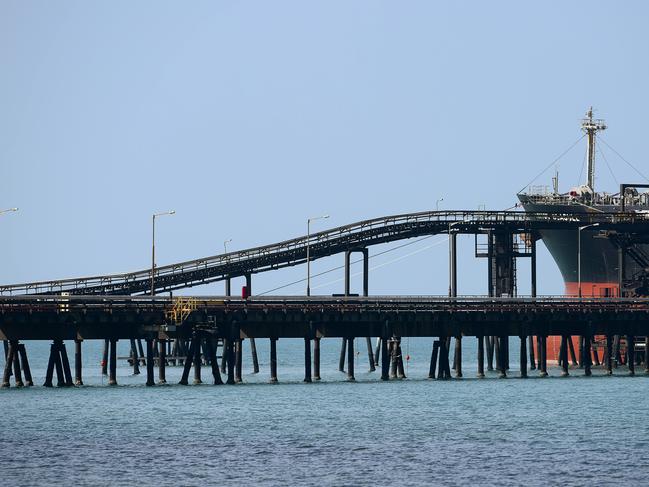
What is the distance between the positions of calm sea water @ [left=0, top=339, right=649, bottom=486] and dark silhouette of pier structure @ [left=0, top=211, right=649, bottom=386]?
299 cm

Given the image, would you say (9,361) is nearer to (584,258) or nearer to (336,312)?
(336,312)

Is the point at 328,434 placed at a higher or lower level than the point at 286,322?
lower

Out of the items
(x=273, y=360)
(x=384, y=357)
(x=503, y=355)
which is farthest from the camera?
(x=503, y=355)

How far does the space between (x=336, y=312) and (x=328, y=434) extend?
27280 millimetres

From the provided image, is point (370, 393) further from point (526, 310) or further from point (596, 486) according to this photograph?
point (596, 486)


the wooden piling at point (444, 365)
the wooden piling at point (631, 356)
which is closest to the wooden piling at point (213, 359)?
the wooden piling at point (444, 365)

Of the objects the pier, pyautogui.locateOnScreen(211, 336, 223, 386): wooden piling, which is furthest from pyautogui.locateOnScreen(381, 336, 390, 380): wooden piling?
pyautogui.locateOnScreen(211, 336, 223, 386): wooden piling

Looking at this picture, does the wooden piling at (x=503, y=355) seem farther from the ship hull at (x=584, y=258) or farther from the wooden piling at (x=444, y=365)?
the ship hull at (x=584, y=258)

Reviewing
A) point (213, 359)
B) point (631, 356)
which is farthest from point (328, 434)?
point (631, 356)

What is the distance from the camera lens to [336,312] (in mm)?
104500

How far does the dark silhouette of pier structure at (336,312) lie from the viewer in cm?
9994

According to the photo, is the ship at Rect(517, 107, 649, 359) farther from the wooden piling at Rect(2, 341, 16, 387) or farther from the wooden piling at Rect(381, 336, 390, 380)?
the wooden piling at Rect(2, 341, 16, 387)

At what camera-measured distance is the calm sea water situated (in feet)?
210

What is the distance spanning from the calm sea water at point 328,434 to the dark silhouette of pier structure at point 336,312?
299cm
